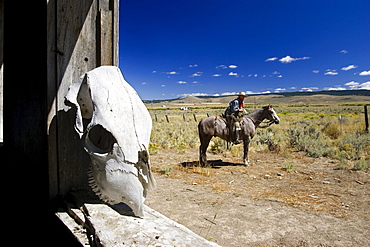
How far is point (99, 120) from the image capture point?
124cm

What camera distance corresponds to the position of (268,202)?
5.39 meters

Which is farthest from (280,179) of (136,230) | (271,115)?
(136,230)

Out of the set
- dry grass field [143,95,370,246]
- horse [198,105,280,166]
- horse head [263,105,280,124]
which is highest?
horse head [263,105,280,124]

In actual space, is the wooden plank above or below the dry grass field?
above

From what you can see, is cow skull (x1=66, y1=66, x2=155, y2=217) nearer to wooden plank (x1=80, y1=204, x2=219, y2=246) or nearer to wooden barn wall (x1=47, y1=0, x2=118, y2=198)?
wooden plank (x1=80, y1=204, x2=219, y2=246)

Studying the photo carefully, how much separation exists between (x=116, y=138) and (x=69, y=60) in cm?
81

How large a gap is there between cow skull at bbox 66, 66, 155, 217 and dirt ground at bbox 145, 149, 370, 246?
2.88 meters

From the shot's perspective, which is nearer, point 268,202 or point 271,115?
point 268,202

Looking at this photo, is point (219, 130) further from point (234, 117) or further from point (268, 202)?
point (268, 202)

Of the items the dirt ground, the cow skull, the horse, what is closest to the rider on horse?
the horse

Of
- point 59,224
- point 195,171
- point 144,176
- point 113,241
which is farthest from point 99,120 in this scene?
point 195,171

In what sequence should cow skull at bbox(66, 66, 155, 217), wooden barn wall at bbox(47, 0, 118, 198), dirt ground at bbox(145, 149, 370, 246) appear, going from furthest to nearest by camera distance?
dirt ground at bbox(145, 149, 370, 246), wooden barn wall at bbox(47, 0, 118, 198), cow skull at bbox(66, 66, 155, 217)

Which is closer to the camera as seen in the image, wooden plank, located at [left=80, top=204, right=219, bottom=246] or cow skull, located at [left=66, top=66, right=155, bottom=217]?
wooden plank, located at [left=80, top=204, right=219, bottom=246]

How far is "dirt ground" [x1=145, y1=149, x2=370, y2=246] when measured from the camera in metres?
3.91
